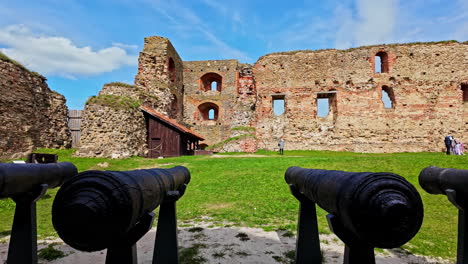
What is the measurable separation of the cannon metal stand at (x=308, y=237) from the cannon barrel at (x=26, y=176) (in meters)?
2.67

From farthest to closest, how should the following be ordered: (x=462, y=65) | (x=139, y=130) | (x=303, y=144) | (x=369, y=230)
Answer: (x=303, y=144), (x=462, y=65), (x=139, y=130), (x=369, y=230)

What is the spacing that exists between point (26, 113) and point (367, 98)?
21.3m

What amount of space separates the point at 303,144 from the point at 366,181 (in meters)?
18.8

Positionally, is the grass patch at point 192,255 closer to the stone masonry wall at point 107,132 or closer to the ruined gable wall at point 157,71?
the stone masonry wall at point 107,132

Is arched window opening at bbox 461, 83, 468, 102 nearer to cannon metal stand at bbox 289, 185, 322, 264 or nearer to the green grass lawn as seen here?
the green grass lawn

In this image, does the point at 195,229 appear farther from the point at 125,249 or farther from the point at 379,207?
the point at 379,207

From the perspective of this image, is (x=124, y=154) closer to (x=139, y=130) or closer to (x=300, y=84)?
(x=139, y=130)

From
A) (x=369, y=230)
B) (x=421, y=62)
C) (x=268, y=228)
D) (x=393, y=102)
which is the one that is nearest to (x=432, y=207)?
(x=268, y=228)

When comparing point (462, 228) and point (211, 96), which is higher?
point (211, 96)

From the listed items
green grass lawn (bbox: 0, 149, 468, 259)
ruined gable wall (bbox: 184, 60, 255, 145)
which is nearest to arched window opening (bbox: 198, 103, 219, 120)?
ruined gable wall (bbox: 184, 60, 255, 145)

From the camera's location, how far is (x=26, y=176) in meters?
2.40

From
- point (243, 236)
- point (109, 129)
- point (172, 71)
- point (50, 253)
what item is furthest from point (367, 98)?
point (50, 253)

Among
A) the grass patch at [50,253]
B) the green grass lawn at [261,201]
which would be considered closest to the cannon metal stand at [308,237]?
the green grass lawn at [261,201]

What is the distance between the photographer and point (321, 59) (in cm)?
2025
